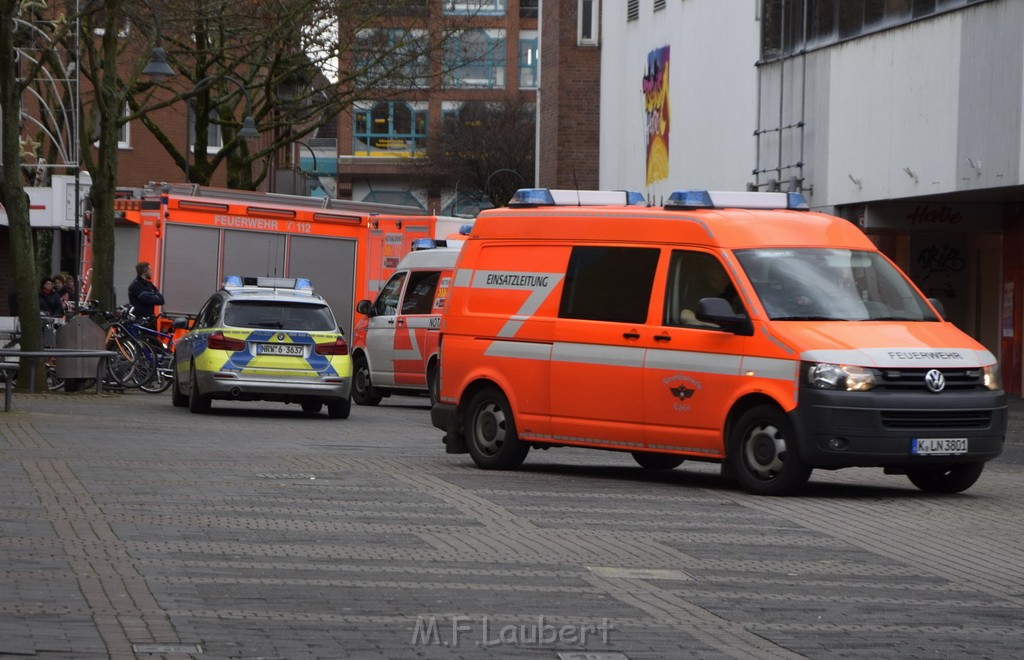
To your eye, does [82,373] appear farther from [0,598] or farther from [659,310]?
[0,598]

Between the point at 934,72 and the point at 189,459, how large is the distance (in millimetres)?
17115

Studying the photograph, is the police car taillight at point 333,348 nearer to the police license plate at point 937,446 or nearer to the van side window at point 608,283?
the van side window at point 608,283

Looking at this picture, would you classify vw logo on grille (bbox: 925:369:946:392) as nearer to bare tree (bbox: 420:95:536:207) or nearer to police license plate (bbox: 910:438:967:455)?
police license plate (bbox: 910:438:967:455)

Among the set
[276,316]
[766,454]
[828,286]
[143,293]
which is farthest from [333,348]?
[766,454]

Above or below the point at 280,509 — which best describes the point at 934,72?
above

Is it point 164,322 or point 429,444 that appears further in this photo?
point 164,322

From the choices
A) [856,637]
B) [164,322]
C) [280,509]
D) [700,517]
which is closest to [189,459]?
[280,509]

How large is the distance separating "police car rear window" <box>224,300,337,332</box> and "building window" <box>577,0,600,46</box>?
29.5 m

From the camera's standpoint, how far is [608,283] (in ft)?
46.8

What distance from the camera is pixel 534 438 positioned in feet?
47.8

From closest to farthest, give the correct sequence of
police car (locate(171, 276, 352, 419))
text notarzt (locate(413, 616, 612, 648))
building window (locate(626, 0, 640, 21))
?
1. text notarzt (locate(413, 616, 612, 648))
2. police car (locate(171, 276, 352, 419))
3. building window (locate(626, 0, 640, 21))

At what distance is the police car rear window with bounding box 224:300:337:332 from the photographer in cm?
2230

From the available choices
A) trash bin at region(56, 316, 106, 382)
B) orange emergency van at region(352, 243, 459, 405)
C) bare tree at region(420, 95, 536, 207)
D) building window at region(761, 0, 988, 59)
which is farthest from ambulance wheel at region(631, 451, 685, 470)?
bare tree at region(420, 95, 536, 207)

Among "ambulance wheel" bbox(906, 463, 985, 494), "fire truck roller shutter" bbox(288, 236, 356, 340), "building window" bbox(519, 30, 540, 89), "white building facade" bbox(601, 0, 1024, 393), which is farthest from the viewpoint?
"building window" bbox(519, 30, 540, 89)
